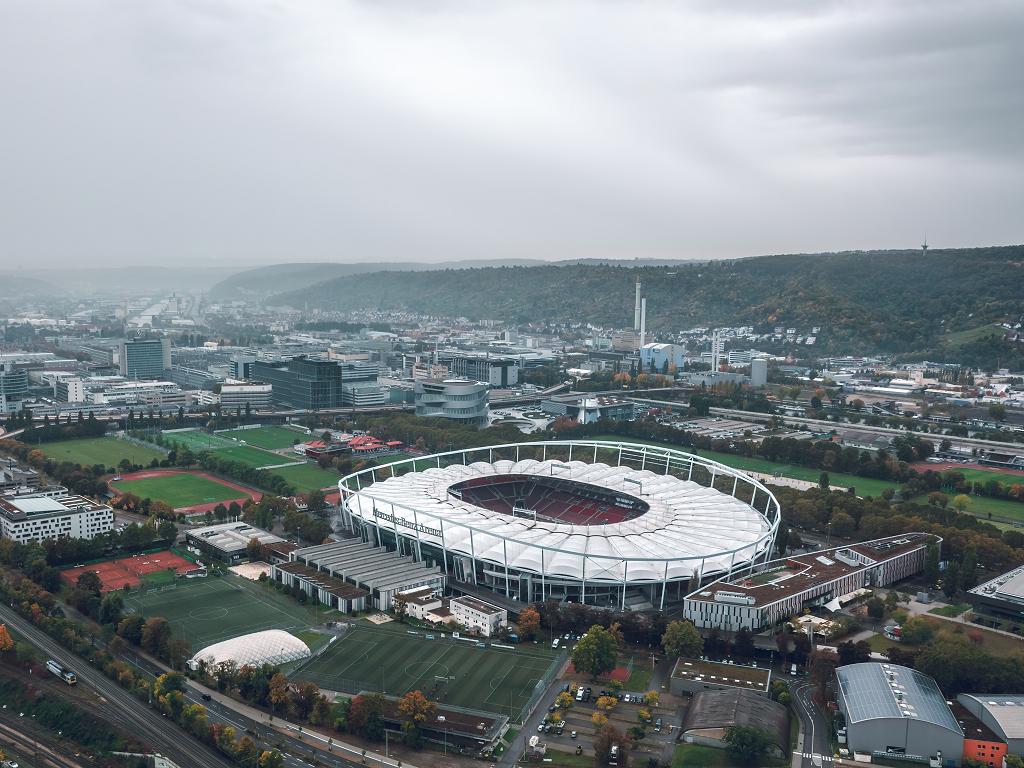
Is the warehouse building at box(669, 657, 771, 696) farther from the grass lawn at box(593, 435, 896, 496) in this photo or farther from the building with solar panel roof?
the grass lawn at box(593, 435, 896, 496)

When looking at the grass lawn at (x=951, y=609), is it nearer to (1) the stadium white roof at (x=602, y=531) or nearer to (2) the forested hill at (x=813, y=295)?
(1) the stadium white roof at (x=602, y=531)

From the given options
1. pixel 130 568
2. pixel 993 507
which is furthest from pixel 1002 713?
pixel 130 568

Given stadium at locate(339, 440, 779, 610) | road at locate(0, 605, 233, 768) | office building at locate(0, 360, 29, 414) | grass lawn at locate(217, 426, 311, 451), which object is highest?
office building at locate(0, 360, 29, 414)

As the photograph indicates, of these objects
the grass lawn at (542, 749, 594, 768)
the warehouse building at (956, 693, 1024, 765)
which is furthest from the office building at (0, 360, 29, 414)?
the warehouse building at (956, 693, 1024, 765)

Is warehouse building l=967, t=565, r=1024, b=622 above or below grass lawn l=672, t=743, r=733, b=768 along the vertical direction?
above

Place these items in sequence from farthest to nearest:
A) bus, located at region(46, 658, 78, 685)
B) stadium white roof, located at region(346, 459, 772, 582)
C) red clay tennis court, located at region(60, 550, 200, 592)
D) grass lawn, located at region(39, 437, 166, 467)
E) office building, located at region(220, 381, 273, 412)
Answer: office building, located at region(220, 381, 273, 412)
grass lawn, located at region(39, 437, 166, 467)
red clay tennis court, located at region(60, 550, 200, 592)
stadium white roof, located at region(346, 459, 772, 582)
bus, located at region(46, 658, 78, 685)

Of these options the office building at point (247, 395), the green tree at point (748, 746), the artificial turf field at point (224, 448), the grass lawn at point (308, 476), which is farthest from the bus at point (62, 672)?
the office building at point (247, 395)
